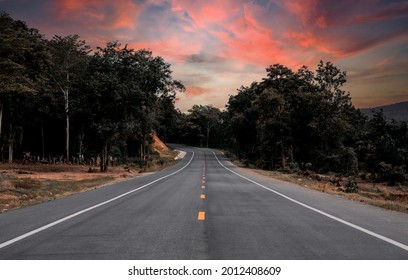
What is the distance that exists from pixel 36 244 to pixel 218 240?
3131mm

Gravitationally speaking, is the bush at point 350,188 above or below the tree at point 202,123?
below

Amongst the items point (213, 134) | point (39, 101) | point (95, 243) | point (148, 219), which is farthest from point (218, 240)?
point (213, 134)

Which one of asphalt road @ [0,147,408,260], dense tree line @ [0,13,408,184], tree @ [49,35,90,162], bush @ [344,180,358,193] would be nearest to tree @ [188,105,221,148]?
dense tree line @ [0,13,408,184]

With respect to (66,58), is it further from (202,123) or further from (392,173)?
(202,123)

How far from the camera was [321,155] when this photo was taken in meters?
51.1

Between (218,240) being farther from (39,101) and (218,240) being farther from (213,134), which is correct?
(213,134)

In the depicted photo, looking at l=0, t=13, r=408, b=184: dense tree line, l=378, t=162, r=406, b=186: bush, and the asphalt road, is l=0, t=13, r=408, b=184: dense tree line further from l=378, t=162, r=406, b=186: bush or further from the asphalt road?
the asphalt road

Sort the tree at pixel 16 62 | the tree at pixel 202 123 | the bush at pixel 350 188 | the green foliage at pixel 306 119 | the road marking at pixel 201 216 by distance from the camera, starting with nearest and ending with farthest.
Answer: the road marking at pixel 201 216
the bush at pixel 350 188
the tree at pixel 16 62
the green foliage at pixel 306 119
the tree at pixel 202 123

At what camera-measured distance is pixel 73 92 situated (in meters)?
46.5

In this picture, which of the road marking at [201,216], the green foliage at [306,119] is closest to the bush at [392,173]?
the green foliage at [306,119]

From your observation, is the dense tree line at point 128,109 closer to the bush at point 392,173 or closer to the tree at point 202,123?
the bush at point 392,173

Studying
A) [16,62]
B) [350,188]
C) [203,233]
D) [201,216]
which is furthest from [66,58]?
[203,233]

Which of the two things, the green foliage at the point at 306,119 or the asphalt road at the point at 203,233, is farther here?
the green foliage at the point at 306,119

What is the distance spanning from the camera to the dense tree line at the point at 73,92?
37969mm
